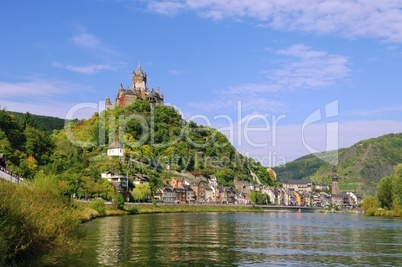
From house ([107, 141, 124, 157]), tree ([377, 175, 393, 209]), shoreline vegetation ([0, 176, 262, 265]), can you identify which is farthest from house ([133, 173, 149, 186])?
shoreline vegetation ([0, 176, 262, 265])

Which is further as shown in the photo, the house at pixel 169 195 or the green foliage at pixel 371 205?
the house at pixel 169 195

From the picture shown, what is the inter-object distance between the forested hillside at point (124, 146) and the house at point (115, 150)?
1.94m

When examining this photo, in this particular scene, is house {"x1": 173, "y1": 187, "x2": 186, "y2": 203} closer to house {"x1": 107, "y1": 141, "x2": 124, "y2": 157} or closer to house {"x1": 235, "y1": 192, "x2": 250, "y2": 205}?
house {"x1": 107, "y1": 141, "x2": 124, "y2": 157}

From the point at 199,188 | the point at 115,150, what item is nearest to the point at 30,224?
the point at 115,150

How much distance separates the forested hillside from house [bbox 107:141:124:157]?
1.94 metres

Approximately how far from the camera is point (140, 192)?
116 m

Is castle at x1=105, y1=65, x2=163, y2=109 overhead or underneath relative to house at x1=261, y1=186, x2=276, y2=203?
overhead

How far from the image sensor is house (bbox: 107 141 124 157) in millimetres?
142875

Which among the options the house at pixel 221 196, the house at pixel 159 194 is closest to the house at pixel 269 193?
the house at pixel 221 196

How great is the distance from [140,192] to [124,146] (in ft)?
127

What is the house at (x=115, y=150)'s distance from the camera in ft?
469

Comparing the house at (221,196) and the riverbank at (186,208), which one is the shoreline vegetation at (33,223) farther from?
the house at (221,196)

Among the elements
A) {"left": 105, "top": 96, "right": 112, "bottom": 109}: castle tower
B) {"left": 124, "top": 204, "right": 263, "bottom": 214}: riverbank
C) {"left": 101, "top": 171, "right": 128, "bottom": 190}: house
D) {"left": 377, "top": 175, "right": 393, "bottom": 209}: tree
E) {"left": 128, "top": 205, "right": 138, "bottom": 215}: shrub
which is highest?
{"left": 105, "top": 96, "right": 112, "bottom": 109}: castle tower

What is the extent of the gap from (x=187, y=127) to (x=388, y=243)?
154 meters
